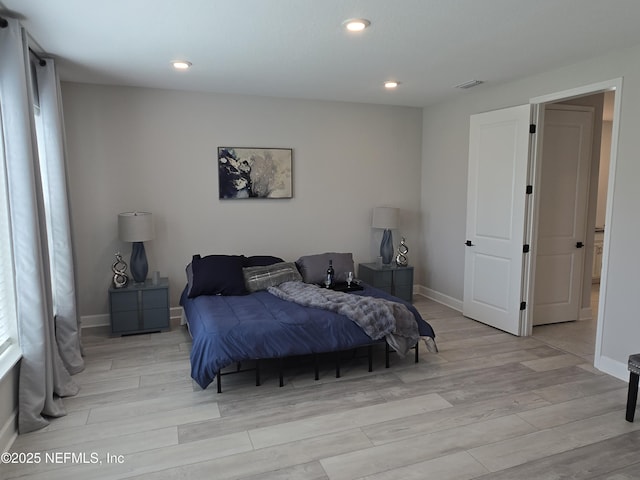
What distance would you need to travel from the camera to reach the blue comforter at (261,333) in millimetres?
3145

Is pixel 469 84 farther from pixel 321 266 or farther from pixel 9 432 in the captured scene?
pixel 9 432

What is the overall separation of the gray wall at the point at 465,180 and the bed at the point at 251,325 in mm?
1518

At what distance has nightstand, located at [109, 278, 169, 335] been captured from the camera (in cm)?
437

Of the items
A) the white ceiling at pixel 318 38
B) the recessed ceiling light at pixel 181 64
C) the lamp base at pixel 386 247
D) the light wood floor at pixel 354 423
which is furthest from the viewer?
the lamp base at pixel 386 247

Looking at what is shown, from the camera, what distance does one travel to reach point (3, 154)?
2.70 metres

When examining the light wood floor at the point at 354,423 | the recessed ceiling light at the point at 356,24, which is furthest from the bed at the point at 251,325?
the recessed ceiling light at the point at 356,24

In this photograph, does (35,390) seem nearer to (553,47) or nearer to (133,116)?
(133,116)

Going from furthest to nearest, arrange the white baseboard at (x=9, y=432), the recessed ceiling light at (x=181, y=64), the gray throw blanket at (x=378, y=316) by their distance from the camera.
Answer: the recessed ceiling light at (x=181, y=64), the gray throw blanket at (x=378, y=316), the white baseboard at (x=9, y=432)

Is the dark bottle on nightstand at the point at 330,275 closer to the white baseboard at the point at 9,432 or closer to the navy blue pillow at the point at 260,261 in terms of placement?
the navy blue pillow at the point at 260,261

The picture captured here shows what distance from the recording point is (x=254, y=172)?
5125 millimetres

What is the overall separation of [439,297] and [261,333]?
327cm

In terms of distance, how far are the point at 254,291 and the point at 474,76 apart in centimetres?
307

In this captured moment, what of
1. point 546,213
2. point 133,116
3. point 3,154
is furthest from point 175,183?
point 546,213

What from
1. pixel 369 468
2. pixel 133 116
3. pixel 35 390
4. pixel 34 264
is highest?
pixel 133 116
